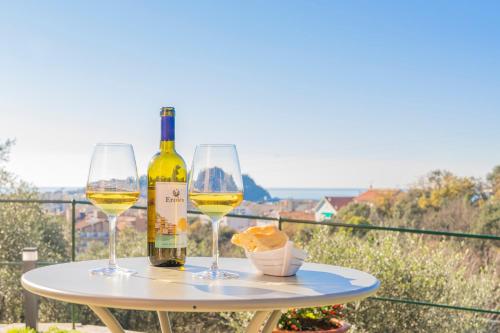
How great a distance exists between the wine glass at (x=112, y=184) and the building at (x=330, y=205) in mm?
12142

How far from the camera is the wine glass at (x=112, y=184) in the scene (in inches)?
64.1

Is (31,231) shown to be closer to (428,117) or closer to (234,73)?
(234,73)

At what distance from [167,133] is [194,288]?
485mm

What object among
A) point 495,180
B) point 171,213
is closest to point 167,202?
point 171,213

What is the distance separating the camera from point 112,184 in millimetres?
1635

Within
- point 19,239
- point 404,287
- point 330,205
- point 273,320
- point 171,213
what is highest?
point 171,213

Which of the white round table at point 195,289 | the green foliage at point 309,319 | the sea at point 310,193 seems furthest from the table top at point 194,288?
the sea at point 310,193

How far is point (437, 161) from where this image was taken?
16.5 metres

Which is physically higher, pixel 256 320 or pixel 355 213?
pixel 256 320

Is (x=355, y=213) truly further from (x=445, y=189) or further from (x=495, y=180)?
(x=495, y=180)

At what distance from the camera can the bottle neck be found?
5.67 feet

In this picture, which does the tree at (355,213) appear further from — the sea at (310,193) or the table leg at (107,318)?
the table leg at (107,318)

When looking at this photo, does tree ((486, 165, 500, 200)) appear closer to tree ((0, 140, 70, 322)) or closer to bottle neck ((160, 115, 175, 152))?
tree ((0, 140, 70, 322))

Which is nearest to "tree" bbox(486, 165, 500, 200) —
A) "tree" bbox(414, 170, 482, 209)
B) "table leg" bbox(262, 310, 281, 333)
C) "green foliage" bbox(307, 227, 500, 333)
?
"tree" bbox(414, 170, 482, 209)
